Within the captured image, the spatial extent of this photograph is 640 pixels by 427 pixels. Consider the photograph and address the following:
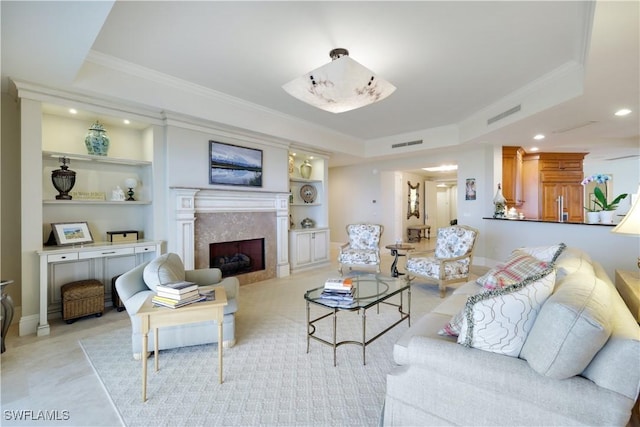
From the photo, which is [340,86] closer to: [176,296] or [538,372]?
[176,296]

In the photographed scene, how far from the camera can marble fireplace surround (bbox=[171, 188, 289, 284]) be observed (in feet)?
13.0

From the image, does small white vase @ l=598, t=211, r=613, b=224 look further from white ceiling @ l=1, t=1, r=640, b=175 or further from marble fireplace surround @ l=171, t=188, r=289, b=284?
marble fireplace surround @ l=171, t=188, r=289, b=284

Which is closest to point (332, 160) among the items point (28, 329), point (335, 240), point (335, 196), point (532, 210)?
point (335, 196)

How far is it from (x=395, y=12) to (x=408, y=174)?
7.54 meters

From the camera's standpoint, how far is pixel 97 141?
3488 millimetres

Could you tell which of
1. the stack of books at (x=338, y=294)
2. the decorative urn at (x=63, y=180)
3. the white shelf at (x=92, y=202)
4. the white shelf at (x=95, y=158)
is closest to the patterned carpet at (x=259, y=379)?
the stack of books at (x=338, y=294)

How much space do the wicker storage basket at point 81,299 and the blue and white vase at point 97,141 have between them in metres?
1.57

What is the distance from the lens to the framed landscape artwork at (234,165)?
4356mm

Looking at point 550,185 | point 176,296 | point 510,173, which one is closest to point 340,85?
point 176,296

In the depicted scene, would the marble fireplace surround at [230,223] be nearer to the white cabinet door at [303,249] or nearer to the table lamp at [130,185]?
the white cabinet door at [303,249]

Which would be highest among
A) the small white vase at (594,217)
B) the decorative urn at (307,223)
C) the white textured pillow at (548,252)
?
the small white vase at (594,217)

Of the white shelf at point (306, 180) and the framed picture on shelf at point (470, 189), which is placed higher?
the white shelf at point (306, 180)

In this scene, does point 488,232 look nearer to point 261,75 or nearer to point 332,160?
point 332,160

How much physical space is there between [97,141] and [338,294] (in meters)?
3.43
